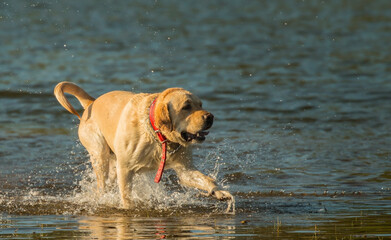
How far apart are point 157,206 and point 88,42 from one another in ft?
55.1

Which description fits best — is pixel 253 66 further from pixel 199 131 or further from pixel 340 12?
pixel 340 12

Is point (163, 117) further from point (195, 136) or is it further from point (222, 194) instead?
point (222, 194)

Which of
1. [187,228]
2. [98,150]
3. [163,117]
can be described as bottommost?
[187,228]

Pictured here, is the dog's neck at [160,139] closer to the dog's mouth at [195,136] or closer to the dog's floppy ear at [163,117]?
the dog's floppy ear at [163,117]

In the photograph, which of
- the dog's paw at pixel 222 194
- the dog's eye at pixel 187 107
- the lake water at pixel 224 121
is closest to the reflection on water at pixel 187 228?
the lake water at pixel 224 121

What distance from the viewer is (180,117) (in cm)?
624

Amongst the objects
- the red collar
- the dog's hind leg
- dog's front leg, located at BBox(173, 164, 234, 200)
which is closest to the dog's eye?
the red collar

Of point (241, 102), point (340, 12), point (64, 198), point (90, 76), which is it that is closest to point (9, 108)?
point (90, 76)

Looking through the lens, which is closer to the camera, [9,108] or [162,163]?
[162,163]

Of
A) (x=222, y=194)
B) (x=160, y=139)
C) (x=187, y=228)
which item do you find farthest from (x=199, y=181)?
(x=187, y=228)

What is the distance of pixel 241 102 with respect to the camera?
1451 cm

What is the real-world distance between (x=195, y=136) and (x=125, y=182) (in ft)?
3.51

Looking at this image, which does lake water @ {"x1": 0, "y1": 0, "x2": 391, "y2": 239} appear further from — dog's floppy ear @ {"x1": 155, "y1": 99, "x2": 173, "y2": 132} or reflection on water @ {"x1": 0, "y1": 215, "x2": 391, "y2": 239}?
dog's floppy ear @ {"x1": 155, "y1": 99, "x2": 173, "y2": 132}

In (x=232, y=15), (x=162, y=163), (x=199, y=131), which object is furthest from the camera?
(x=232, y=15)
